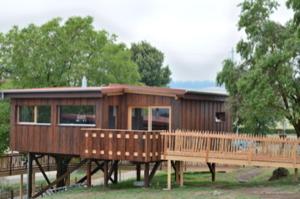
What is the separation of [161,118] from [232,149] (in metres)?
4.00

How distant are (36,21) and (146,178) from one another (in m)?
19.3

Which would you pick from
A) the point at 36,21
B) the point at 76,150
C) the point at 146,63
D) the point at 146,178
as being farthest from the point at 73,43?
the point at 146,63

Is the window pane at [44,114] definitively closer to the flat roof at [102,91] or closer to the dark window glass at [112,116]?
the flat roof at [102,91]

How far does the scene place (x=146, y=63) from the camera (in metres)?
57.0

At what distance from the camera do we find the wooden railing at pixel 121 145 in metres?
17.8

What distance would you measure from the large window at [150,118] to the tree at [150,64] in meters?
36.0

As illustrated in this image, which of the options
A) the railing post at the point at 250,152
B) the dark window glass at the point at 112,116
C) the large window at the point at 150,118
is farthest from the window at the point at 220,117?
the railing post at the point at 250,152

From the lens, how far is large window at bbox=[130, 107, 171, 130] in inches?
777

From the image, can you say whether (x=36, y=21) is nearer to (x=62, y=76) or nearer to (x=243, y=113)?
(x=62, y=76)

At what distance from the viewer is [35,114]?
21203 millimetres

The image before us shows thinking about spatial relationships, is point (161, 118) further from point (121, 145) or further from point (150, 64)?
point (150, 64)

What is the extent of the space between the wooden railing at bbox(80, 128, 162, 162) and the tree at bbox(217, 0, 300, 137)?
372 centimetres

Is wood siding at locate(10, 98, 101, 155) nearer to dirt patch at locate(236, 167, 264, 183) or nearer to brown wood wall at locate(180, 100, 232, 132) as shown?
brown wood wall at locate(180, 100, 232, 132)

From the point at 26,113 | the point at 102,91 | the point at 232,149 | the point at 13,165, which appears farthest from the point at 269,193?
the point at 13,165
